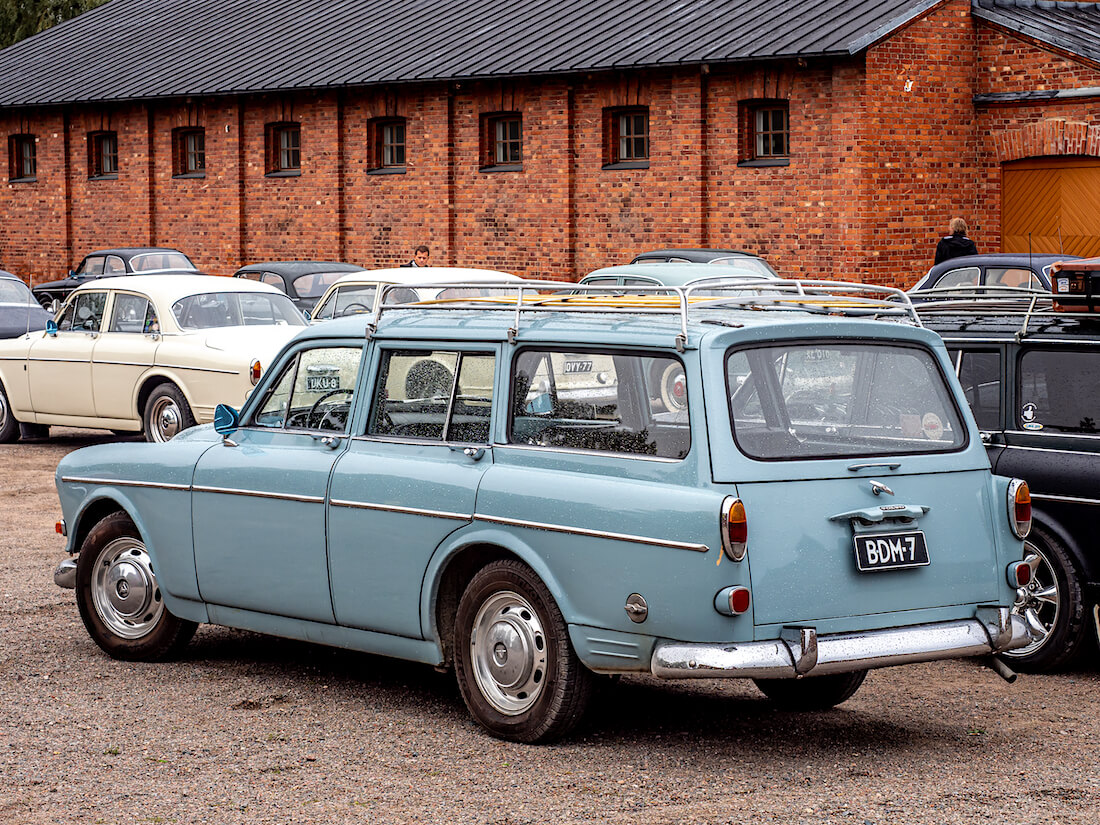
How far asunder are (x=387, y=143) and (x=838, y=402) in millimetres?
25696

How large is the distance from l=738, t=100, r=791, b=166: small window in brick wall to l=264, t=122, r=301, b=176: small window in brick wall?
10.6 metres

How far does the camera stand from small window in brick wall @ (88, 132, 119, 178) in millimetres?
36844

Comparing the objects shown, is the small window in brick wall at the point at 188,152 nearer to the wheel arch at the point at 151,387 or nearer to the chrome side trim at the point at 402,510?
the wheel arch at the point at 151,387

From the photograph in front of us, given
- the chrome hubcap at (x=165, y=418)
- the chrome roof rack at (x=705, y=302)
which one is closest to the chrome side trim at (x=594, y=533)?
the chrome roof rack at (x=705, y=302)

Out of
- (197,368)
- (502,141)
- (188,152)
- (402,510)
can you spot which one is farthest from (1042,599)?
(188,152)

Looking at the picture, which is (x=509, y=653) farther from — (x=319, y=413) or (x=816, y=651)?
(x=319, y=413)

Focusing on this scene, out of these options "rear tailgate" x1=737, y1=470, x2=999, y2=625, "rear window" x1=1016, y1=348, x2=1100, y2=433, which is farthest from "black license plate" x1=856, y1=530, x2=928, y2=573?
"rear window" x1=1016, y1=348, x2=1100, y2=433

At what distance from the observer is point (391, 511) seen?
6848 millimetres

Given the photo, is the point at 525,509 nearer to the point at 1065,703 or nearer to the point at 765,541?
the point at 765,541

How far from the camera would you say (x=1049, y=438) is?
7945 mm

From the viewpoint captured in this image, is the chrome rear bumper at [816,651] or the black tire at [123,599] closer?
the chrome rear bumper at [816,651]

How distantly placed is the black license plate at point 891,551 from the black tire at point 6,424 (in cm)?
1367

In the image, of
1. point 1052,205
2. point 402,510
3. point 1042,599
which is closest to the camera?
point 402,510

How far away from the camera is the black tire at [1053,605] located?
7.72 meters
